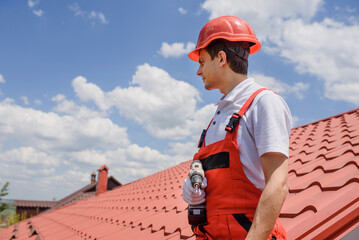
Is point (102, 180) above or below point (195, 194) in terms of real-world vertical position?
above

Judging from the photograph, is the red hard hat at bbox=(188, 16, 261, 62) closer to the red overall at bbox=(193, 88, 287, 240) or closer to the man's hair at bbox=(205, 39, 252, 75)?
the man's hair at bbox=(205, 39, 252, 75)

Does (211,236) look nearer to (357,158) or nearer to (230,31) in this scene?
(230,31)

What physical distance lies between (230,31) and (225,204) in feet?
2.60

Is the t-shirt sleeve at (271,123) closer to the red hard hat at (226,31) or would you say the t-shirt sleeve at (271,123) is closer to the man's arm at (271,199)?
the man's arm at (271,199)

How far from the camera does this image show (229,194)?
46.9 inches

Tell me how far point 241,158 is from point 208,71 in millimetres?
475

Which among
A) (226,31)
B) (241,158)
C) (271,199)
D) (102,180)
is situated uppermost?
(102,180)

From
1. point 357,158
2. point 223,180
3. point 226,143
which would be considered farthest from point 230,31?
point 357,158

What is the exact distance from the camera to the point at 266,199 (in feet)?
3.52

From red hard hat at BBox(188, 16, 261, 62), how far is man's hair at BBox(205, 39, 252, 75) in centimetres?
2

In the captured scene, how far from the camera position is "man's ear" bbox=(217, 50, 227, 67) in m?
1.42

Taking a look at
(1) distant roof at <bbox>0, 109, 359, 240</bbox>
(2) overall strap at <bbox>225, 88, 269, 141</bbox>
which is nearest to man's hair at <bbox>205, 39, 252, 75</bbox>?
(2) overall strap at <bbox>225, 88, 269, 141</bbox>

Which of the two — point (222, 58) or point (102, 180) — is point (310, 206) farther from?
point (102, 180)

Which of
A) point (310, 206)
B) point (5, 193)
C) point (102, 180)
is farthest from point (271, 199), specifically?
point (5, 193)
